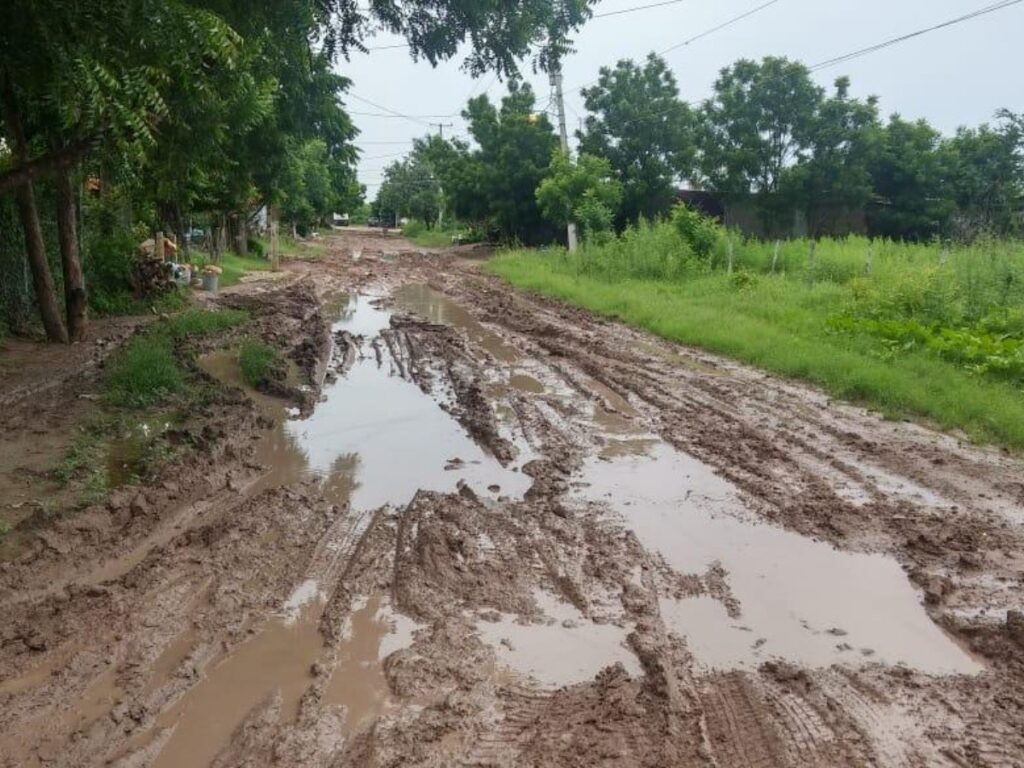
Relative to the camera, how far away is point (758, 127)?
108ft

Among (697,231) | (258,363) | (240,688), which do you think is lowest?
(240,688)

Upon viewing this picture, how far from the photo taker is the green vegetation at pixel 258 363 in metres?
10.8

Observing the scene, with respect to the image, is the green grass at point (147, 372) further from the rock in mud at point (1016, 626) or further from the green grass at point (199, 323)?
the rock in mud at point (1016, 626)

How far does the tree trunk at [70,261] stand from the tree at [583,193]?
19.0 meters

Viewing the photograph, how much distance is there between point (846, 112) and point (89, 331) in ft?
92.3

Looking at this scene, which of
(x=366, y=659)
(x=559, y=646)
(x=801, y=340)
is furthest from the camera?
(x=801, y=340)

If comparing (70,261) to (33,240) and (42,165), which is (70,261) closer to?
(33,240)

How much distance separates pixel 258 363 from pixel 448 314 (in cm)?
819

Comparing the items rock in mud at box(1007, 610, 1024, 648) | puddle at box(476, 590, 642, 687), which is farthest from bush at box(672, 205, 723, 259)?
puddle at box(476, 590, 642, 687)

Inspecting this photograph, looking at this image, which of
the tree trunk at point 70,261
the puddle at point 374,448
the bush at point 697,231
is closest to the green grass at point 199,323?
the tree trunk at point 70,261

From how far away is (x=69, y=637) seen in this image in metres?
4.27

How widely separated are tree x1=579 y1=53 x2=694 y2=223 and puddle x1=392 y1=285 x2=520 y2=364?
12971mm

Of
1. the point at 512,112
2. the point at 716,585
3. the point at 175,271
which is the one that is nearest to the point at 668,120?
the point at 512,112

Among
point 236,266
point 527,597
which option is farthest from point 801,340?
point 236,266
